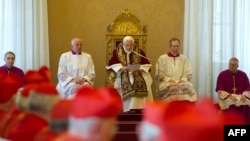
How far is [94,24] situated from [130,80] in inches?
76.2

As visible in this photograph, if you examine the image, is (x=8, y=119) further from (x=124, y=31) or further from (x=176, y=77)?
(x=124, y=31)

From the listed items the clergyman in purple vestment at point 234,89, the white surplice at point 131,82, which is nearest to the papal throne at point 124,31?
the white surplice at point 131,82

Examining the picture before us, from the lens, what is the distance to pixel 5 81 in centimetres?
162

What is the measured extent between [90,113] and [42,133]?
36cm

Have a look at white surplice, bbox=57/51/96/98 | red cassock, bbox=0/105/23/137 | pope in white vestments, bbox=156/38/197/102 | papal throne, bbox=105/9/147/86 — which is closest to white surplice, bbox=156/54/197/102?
pope in white vestments, bbox=156/38/197/102

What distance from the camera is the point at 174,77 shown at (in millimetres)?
8016

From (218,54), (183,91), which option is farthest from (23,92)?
(218,54)

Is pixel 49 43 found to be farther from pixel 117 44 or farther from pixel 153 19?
pixel 153 19

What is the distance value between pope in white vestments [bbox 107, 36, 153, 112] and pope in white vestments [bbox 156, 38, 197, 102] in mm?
267

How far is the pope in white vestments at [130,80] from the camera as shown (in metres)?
7.58

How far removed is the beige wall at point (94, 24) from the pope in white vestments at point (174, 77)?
0.98 meters

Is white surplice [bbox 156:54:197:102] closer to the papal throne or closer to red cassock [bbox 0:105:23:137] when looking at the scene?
the papal throne

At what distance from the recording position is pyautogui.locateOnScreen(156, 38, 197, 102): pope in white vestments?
7.64 m

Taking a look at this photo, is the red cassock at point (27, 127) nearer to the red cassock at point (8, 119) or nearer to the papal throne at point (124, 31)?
the red cassock at point (8, 119)
